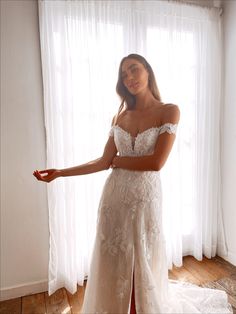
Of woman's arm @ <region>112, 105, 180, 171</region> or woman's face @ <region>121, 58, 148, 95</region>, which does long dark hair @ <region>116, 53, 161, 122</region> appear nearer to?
woman's face @ <region>121, 58, 148, 95</region>

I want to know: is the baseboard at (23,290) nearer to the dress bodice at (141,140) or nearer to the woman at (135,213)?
the woman at (135,213)

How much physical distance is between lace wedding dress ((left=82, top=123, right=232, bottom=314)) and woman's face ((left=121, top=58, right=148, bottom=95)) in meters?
0.29

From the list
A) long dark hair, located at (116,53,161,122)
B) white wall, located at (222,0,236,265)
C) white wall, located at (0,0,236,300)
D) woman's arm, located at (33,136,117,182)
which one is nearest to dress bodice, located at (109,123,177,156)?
woman's arm, located at (33,136,117,182)

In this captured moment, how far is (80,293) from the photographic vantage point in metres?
2.20

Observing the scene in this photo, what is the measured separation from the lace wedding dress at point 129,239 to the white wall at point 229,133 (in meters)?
1.36

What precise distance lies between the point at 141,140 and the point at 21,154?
1.10m

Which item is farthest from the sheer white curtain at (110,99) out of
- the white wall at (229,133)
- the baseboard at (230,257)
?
the baseboard at (230,257)

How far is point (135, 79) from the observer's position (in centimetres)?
156

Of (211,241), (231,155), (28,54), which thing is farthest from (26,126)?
(211,241)

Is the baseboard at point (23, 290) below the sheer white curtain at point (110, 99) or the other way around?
below

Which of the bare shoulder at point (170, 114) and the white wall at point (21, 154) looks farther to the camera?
the white wall at point (21, 154)

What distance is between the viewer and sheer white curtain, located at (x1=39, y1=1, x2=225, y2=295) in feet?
6.73

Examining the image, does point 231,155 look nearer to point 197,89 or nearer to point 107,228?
point 197,89

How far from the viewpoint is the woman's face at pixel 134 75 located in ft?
5.09
